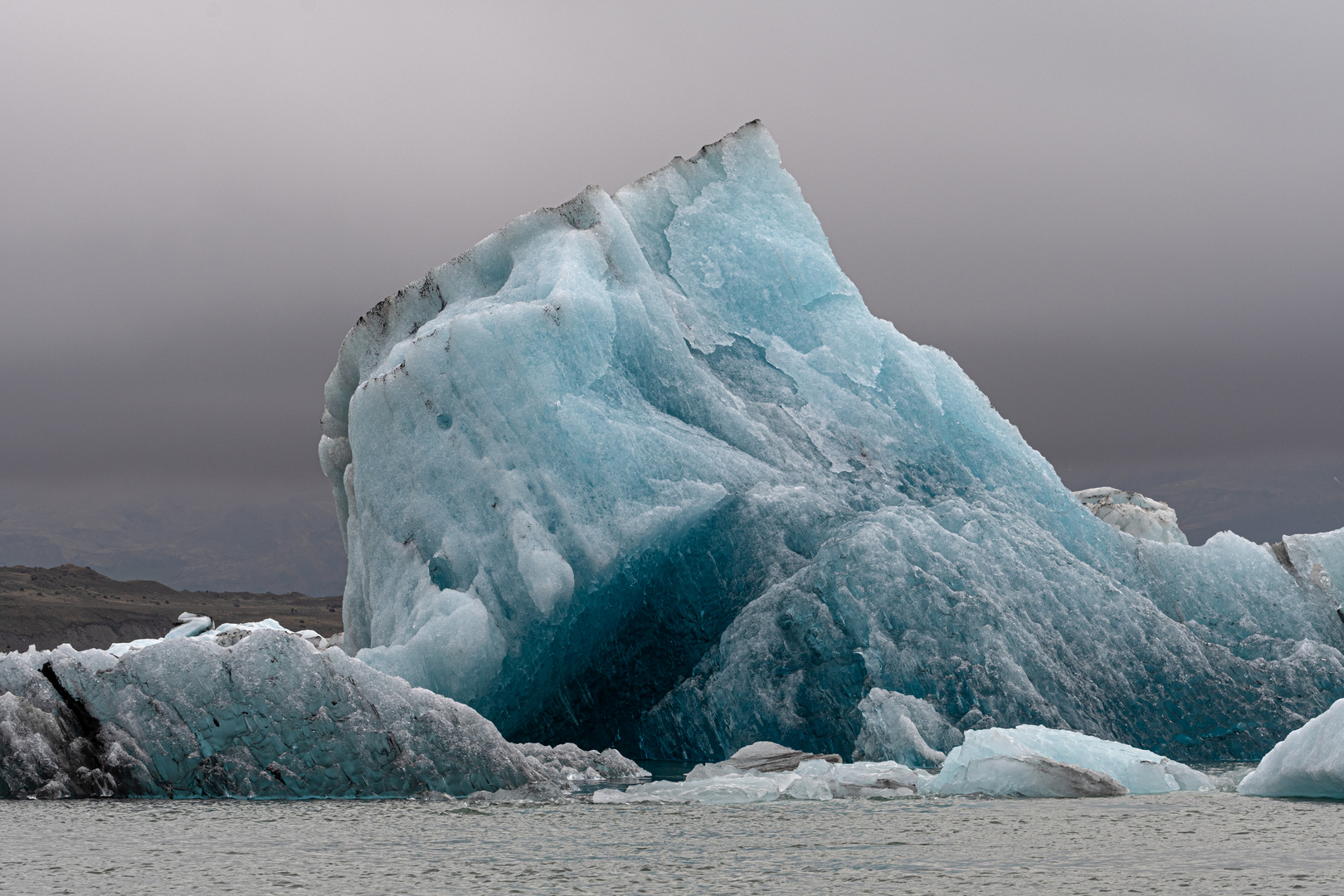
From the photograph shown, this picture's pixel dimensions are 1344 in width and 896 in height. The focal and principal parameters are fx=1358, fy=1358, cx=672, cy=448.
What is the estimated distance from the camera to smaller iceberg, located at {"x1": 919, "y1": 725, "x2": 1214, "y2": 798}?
15.5 meters

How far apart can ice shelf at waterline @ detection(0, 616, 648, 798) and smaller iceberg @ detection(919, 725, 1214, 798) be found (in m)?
4.86

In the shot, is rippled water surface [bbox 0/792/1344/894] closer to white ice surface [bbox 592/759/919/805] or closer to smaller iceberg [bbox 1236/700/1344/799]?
smaller iceberg [bbox 1236/700/1344/799]

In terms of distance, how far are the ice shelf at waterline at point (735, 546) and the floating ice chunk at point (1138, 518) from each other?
14.0 m

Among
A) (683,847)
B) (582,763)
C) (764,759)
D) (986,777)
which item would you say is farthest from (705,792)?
(683,847)

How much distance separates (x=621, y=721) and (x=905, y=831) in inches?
371

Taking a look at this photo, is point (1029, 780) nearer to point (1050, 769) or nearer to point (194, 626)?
point (1050, 769)

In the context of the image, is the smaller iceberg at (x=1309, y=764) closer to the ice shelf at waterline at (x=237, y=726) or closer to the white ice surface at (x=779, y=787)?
the white ice surface at (x=779, y=787)

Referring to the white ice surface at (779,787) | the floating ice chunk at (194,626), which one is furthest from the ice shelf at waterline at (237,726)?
the floating ice chunk at (194,626)

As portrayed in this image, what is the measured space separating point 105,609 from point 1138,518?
281 ft

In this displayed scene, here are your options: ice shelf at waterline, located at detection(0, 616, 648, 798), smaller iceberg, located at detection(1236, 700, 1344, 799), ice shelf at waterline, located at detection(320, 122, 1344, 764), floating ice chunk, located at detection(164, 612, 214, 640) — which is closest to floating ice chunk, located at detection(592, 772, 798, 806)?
ice shelf at waterline, located at detection(0, 616, 648, 798)

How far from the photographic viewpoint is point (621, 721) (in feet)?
70.2

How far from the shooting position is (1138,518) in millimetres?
37188

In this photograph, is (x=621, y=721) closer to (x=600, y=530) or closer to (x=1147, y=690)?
(x=600, y=530)

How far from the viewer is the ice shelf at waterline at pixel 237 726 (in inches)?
601
